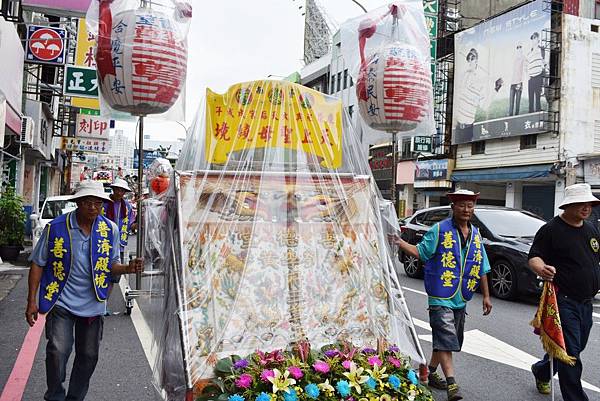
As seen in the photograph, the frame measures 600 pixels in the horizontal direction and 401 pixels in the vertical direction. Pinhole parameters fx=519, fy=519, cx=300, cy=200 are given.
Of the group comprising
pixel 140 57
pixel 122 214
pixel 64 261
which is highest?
pixel 140 57

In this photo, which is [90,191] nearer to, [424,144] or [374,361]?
[374,361]

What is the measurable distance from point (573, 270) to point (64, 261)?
3784 millimetres

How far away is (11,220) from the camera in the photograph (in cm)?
1155

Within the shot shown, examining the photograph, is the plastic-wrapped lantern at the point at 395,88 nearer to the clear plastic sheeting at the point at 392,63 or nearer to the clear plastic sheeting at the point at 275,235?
the clear plastic sheeting at the point at 392,63

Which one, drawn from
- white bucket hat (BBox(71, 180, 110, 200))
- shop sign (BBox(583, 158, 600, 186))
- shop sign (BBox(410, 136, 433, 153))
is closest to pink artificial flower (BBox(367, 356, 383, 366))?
white bucket hat (BBox(71, 180, 110, 200))

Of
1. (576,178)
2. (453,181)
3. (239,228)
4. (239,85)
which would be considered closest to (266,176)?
(239,228)

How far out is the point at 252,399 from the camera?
2.63 metres

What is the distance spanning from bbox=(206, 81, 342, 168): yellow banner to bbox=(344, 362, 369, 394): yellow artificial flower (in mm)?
1579

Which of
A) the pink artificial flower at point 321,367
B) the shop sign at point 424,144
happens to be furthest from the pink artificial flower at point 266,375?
the shop sign at point 424,144

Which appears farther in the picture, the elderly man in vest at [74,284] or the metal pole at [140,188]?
the metal pole at [140,188]

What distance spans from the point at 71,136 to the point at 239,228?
22.0 metres

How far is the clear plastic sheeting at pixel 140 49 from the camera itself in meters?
4.53

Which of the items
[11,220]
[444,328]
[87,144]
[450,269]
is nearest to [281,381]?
[444,328]

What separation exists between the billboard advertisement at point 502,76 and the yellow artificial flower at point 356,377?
22319 millimetres
